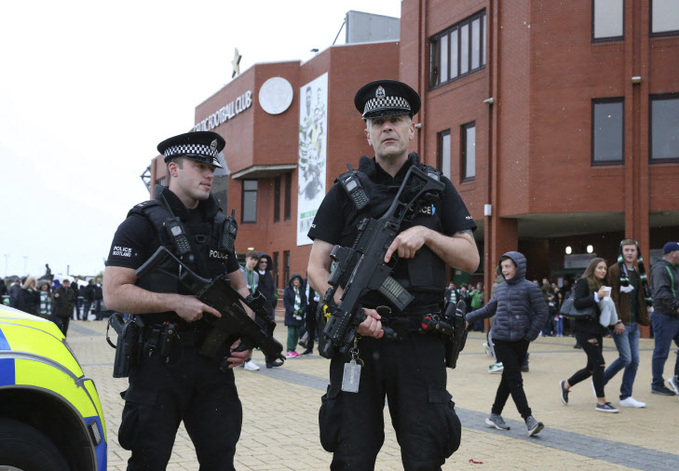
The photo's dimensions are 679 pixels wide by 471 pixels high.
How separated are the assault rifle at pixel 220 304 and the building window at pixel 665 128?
69.9ft

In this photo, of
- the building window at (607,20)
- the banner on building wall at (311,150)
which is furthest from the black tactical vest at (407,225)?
the banner on building wall at (311,150)

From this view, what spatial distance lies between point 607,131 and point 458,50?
6.67 metres

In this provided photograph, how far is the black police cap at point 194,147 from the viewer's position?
4.04 m

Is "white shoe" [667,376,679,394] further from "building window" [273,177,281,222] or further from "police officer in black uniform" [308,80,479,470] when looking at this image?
"building window" [273,177,281,222]

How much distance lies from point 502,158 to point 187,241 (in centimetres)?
2209

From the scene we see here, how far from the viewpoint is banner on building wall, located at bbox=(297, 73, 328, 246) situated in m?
35.7

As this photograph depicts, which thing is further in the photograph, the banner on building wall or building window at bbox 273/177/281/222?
building window at bbox 273/177/281/222

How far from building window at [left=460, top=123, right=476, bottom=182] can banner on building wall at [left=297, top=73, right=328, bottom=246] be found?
9.40 metres

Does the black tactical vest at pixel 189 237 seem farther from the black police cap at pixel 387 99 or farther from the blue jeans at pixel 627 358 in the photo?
the blue jeans at pixel 627 358

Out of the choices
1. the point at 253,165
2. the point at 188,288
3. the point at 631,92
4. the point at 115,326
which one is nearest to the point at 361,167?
the point at 188,288

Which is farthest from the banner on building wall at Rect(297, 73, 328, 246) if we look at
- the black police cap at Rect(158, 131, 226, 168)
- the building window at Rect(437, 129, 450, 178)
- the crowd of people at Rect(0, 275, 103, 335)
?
the black police cap at Rect(158, 131, 226, 168)

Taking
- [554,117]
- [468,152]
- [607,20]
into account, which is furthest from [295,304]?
[607,20]

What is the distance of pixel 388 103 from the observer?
12.0 ft

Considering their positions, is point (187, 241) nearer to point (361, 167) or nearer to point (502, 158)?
point (361, 167)
